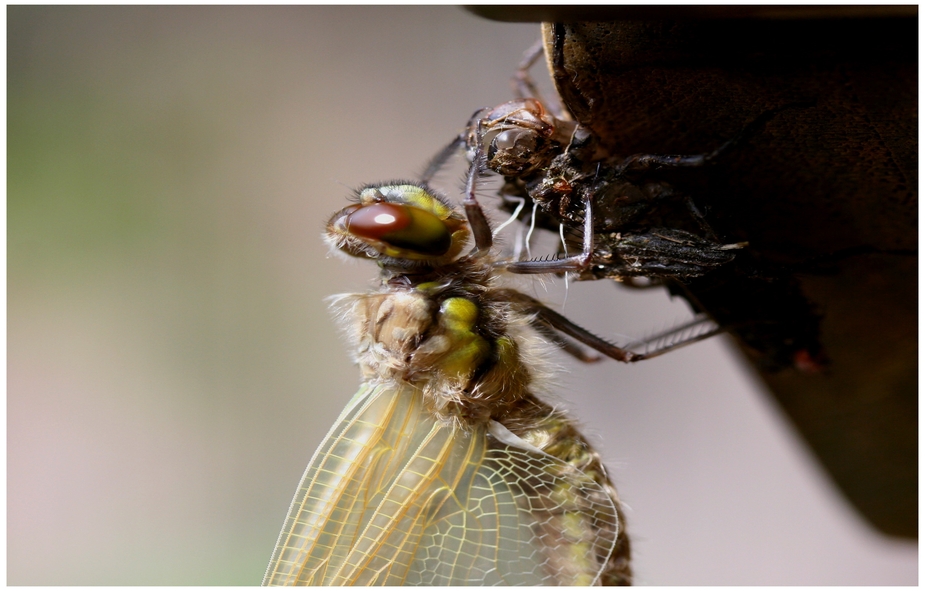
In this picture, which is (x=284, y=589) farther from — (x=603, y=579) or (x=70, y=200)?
(x=70, y=200)

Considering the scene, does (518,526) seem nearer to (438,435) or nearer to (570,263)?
(438,435)

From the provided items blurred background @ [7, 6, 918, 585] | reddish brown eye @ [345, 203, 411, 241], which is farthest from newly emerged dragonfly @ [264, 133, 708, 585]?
blurred background @ [7, 6, 918, 585]

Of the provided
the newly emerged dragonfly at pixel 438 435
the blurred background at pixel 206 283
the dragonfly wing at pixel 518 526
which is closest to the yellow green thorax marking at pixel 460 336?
the newly emerged dragonfly at pixel 438 435

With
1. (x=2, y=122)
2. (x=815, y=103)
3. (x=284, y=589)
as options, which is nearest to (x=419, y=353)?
(x=284, y=589)

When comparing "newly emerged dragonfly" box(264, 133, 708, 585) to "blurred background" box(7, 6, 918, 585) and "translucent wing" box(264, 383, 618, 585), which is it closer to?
"translucent wing" box(264, 383, 618, 585)

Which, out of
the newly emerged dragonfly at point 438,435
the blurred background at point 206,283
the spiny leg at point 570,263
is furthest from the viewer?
the blurred background at point 206,283

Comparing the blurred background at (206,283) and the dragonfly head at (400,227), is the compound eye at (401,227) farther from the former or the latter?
the blurred background at (206,283)
